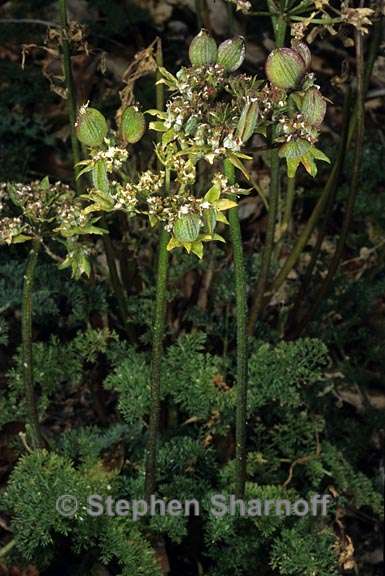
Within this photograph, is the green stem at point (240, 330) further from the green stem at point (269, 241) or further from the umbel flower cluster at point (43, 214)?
the green stem at point (269, 241)

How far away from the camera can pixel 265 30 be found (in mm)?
3225

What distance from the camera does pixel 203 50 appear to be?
5.15 feet

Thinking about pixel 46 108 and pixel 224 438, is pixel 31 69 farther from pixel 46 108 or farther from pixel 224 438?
pixel 224 438

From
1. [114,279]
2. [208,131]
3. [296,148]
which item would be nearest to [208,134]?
[208,131]

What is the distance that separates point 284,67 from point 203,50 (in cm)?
14

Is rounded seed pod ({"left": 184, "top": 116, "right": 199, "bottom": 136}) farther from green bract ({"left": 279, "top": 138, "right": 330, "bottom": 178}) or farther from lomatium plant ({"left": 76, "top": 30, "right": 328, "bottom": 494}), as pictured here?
green bract ({"left": 279, "top": 138, "right": 330, "bottom": 178})

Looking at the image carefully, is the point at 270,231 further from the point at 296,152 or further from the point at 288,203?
the point at 296,152

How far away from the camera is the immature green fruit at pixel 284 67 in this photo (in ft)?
5.06

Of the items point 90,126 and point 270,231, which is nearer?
point 90,126

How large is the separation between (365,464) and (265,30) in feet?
4.96

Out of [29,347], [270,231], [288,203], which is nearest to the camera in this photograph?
[29,347]

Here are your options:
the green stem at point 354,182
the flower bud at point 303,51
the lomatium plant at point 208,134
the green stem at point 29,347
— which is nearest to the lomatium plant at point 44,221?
the green stem at point 29,347

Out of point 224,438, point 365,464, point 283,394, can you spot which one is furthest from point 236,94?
point 365,464

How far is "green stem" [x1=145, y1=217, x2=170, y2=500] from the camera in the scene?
1621mm
